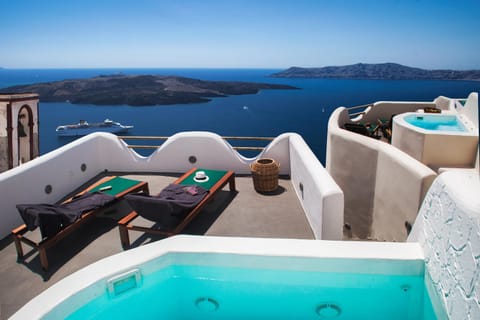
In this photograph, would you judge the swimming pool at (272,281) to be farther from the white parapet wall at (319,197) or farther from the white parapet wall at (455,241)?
the white parapet wall at (319,197)

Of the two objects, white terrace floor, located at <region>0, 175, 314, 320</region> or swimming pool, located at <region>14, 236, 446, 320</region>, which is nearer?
swimming pool, located at <region>14, 236, 446, 320</region>

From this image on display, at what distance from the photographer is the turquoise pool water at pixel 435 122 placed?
10.8 m

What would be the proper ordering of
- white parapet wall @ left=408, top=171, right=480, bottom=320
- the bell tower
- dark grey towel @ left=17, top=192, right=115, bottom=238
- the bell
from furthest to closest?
1. the bell
2. the bell tower
3. dark grey towel @ left=17, top=192, right=115, bottom=238
4. white parapet wall @ left=408, top=171, right=480, bottom=320

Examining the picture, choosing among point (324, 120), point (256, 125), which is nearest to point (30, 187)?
point (256, 125)

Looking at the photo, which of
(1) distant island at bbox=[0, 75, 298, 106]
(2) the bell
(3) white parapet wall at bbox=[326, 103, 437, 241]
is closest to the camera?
(3) white parapet wall at bbox=[326, 103, 437, 241]

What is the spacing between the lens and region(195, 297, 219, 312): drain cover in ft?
11.1

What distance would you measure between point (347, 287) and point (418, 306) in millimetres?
662

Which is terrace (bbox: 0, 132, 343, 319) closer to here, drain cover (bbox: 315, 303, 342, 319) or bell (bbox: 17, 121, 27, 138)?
drain cover (bbox: 315, 303, 342, 319)

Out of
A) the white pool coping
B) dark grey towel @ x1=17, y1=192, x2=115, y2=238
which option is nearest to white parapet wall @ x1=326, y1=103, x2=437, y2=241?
the white pool coping

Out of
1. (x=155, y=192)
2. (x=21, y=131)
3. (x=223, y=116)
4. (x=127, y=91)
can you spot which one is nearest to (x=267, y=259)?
(x=155, y=192)

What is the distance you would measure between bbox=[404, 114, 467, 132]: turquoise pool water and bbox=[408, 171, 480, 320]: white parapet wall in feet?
27.0

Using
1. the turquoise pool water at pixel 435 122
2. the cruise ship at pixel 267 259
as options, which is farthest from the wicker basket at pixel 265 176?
the turquoise pool water at pixel 435 122

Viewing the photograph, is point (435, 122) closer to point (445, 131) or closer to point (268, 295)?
point (445, 131)

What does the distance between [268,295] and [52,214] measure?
2682mm
